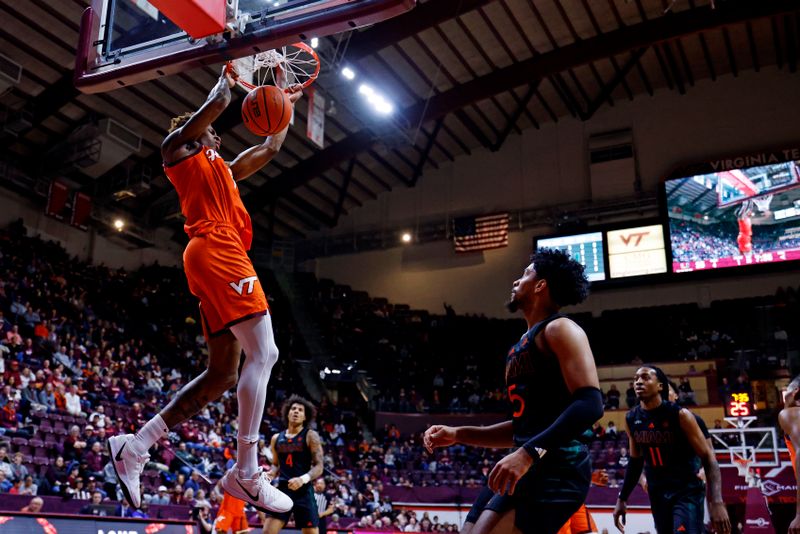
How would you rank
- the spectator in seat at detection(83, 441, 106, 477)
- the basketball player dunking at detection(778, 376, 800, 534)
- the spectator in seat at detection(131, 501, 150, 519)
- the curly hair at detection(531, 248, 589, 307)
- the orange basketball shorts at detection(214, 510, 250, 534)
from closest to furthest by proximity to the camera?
1. the curly hair at detection(531, 248, 589, 307)
2. the basketball player dunking at detection(778, 376, 800, 534)
3. the orange basketball shorts at detection(214, 510, 250, 534)
4. the spectator in seat at detection(131, 501, 150, 519)
5. the spectator in seat at detection(83, 441, 106, 477)

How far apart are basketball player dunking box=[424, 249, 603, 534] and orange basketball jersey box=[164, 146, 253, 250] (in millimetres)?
1671

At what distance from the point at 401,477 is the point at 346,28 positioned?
16860mm

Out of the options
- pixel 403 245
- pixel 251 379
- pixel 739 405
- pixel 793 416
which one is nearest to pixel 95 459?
pixel 251 379

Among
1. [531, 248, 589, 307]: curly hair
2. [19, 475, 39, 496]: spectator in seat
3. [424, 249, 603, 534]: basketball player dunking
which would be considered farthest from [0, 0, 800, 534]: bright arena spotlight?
[424, 249, 603, 534]: basketball player dunking

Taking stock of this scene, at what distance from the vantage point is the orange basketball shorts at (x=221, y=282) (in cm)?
393

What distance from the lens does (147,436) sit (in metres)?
4.07

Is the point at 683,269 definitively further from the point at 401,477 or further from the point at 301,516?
the point at 301,516

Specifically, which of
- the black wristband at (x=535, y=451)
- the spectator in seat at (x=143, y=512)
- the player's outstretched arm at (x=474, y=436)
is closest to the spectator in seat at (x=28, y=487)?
the spectator in seat at (x=143, y=512)

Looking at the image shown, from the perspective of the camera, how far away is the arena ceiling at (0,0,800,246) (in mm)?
18781

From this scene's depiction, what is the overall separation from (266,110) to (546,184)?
23622 millimetres

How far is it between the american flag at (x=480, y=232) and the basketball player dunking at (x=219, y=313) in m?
22.4

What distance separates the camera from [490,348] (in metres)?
26.2

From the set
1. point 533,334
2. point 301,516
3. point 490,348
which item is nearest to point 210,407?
point 490,348

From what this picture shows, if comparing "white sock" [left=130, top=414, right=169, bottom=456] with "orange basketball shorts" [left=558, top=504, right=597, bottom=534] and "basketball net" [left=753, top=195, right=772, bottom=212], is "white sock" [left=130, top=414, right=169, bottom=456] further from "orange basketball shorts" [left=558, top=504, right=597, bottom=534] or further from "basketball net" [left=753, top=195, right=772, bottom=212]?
"basketball net" [left=753, top=195, right=772, bottom=212]
